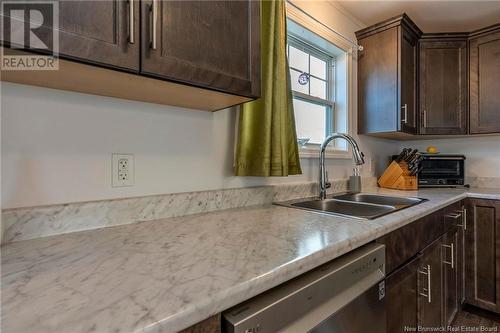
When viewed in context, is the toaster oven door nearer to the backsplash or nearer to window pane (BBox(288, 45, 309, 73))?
→ window pane (BBox(288, 45, 309, 73))

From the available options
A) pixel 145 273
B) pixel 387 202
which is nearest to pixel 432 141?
pixel 387 202

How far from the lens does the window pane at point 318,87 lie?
2.07 m

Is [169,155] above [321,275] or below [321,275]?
above

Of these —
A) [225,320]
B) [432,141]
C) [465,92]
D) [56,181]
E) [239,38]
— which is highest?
[465,92]

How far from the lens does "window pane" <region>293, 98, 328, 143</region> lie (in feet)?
6.31

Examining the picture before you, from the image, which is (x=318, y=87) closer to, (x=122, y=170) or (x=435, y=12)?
(x=435, y=12)

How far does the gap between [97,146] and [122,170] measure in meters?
0.12

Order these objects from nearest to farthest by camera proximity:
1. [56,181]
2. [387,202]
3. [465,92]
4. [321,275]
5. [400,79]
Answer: [321,275]
[56,181]
[387,202]
[400,79]
[465,92]

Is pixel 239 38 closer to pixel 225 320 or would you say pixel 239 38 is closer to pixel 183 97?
pixel 183 97

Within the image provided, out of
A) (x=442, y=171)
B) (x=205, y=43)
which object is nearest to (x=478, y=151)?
(x=442, y=171)

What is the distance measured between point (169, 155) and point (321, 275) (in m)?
0.73

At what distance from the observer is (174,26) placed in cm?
76

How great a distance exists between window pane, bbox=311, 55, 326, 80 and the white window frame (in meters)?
0.12

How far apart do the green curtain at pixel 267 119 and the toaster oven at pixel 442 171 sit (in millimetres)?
1718
